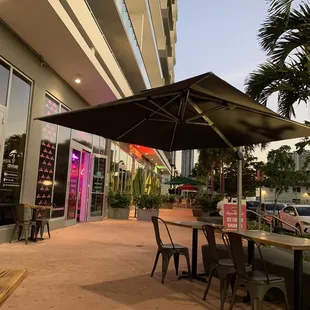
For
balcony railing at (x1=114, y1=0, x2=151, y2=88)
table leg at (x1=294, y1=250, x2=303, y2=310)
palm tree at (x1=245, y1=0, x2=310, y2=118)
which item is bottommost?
table leg at (x1=294, y1=250, x2=303, y2=310)

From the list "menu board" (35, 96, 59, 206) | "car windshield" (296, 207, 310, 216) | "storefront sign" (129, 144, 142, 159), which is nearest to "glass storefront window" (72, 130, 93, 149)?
"menu board" (35, 96, 59, 206)

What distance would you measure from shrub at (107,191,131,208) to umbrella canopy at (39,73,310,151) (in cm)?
847

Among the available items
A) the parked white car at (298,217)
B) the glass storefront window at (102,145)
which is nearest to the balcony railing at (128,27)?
the glass storefront window at (102,145)

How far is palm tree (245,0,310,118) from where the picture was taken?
23.2 ft

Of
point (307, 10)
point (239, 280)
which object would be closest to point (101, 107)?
point (239, 280)

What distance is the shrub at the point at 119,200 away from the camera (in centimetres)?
1473

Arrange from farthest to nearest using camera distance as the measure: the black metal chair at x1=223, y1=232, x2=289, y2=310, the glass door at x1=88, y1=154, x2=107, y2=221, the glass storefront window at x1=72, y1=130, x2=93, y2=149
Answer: the glass door at x1=88, y1=154, x2=107, y2=221 → the glass storefront window at x1=72, y1=130, x2=93, y2=149 → the black metal chair at x1=223, y1=232, x2=289, y2=310

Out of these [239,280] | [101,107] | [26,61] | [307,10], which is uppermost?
[307,10]

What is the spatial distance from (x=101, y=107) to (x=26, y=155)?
188 inches

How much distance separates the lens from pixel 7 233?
753 centimetres

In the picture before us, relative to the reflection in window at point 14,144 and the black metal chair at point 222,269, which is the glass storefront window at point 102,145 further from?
the black metal chair at point 222,269

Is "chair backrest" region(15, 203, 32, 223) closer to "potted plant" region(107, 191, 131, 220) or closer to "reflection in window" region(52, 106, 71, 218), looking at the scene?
"reflection in window" region(52, 106, 71, 218)

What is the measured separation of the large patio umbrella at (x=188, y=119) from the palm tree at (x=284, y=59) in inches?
97.4

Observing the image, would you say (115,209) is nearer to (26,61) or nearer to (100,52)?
(100,52)
